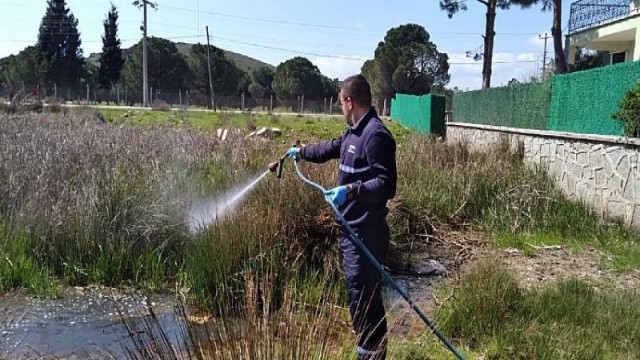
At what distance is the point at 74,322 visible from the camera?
5215 millimetres

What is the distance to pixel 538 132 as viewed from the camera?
11.8 metres

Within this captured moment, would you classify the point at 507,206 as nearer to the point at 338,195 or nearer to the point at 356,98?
the point at 356,98

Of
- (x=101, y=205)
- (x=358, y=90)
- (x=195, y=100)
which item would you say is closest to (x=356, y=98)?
(x=358, y=90)

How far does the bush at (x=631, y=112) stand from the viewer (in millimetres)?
8414

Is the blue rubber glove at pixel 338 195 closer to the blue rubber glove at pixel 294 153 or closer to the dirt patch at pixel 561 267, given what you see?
the blue rubber glove at pixel 294 153

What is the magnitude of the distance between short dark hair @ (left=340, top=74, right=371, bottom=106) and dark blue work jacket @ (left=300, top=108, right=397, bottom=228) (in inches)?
3.6

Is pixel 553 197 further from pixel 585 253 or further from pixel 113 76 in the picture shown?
pixel 113 76

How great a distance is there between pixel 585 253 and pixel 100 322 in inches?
225

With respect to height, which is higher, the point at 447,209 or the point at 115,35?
the point at 115,35

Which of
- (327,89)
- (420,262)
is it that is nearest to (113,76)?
(327,89)

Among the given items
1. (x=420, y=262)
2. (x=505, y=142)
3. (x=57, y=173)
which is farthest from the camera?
(x=505, y=142)

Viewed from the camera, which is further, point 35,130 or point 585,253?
point 35,130

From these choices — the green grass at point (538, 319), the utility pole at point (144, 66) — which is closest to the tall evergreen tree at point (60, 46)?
the utility pole at point (144, 66)

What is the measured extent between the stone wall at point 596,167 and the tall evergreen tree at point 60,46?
55324 mm
